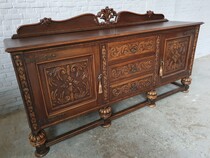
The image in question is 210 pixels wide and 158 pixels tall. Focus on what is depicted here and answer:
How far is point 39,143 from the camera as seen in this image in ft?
4.49

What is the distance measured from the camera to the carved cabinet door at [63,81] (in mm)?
1192

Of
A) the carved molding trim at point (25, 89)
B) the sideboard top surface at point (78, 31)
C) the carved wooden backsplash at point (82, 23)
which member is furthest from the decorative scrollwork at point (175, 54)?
the carved molding trim at point (25, 89)

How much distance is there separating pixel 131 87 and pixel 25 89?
0.99 meters

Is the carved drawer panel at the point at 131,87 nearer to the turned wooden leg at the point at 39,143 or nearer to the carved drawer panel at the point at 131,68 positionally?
the carved drawer panel at the point at 131,68

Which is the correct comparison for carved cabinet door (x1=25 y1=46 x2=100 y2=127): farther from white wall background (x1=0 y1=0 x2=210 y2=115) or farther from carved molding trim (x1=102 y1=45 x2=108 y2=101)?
white wall background (x1=0 y1=0 x2=210 y2=115)

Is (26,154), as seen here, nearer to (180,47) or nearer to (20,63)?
(20,63)

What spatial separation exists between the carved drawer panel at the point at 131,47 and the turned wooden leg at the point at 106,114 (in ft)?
1.66

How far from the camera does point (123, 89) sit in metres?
1.67

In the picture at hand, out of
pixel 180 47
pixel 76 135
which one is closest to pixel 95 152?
pixel 76 135

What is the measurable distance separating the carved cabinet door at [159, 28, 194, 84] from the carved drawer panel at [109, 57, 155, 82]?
6.4 inches

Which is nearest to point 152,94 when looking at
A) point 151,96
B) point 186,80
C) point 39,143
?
point 151,96

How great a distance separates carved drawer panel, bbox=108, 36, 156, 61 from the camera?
4.77 feet

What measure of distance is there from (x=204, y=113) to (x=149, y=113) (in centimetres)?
60

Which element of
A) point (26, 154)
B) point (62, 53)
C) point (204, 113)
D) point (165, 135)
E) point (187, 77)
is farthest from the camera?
point (187, 77)
